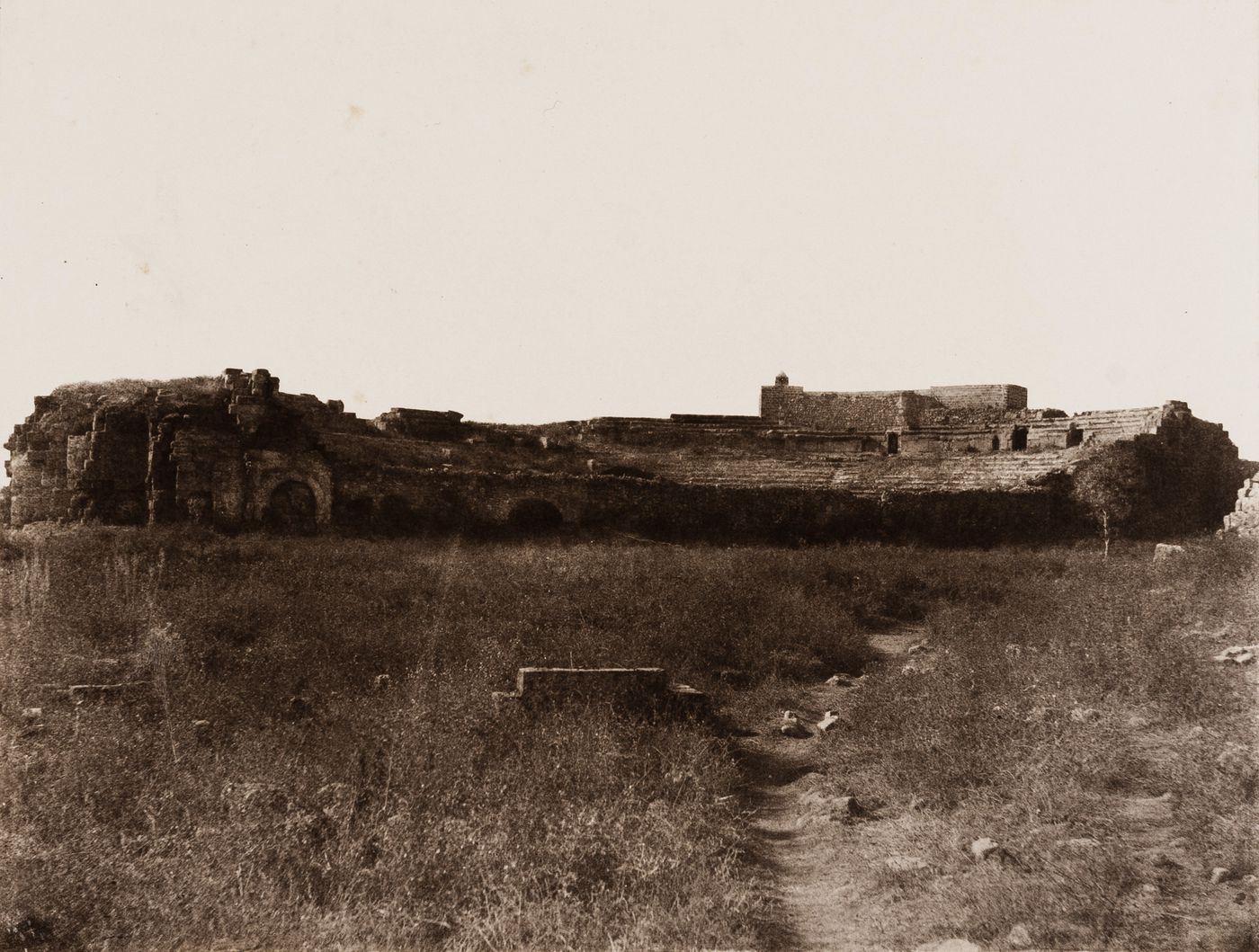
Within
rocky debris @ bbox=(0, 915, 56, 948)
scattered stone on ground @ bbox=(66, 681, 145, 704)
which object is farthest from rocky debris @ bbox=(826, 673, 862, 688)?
rocky debris @ bbox=(0, 915, 56, 948)

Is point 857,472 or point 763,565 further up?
point 857,472

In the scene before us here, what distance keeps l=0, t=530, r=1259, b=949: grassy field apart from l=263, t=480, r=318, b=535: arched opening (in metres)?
6.40

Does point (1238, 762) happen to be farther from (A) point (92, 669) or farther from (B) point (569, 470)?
(B) point (569, 470)

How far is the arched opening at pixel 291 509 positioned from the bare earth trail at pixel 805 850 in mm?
11932

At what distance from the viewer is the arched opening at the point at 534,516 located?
63.1 ft

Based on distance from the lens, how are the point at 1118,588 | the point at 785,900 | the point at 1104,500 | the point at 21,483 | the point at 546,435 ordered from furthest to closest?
the point at 546,435 < the point at 1104,500 < the point at 21,483 < the point at 1118,588 < the point at 785,900

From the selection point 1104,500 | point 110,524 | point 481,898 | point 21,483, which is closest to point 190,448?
point 110,524

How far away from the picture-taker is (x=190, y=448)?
16.4 m

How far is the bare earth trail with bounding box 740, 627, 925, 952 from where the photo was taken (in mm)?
4336

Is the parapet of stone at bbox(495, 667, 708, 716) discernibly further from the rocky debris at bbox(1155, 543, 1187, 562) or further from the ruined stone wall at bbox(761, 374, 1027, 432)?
the ruined stone wall at bbox(761, 374, 1027, 432)

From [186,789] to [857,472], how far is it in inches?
751

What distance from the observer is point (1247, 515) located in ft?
50.7

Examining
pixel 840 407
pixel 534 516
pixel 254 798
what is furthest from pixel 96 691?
pixel 840 407

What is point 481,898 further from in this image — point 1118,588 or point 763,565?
point 763,565
